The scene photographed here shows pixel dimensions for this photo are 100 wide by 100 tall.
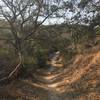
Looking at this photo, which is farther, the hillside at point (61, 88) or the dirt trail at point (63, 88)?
the dirt trail at point (63, 88)

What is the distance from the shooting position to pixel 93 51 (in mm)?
29500

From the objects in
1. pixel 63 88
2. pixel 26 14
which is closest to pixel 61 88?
pixel 63 88

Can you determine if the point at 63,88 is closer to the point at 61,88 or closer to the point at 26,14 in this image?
the point at 61,88

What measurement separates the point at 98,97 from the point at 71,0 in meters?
6.89

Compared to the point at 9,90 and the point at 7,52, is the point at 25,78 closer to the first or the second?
the point at 7,52

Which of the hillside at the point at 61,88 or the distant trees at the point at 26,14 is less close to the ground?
the distant trees at the point at 26,14

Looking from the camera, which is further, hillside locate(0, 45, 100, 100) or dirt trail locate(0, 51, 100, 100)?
dirt trail locate(0, 51, 100, 100)

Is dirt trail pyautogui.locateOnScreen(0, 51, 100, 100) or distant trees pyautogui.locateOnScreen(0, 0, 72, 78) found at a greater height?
distant trees pyautogui.locateOnScreen(0, 0, 72, 78)

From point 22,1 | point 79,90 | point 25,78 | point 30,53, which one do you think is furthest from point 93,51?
point 22,1

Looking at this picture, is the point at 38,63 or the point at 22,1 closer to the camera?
the point at 22,1

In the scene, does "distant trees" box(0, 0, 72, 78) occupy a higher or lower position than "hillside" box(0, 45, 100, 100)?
higher

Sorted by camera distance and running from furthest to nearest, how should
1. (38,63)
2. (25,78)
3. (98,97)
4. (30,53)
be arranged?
(38,63)
(30,53)
(25,78)
(98,97)

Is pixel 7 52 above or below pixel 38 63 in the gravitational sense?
above

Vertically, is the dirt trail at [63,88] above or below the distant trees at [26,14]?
below
